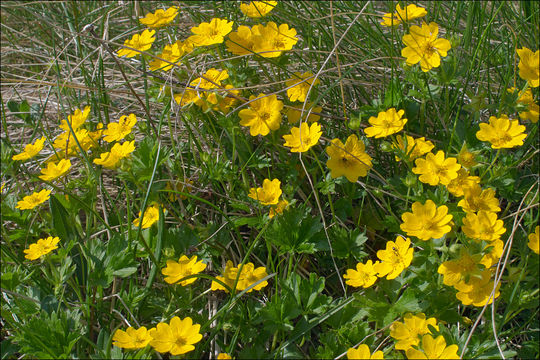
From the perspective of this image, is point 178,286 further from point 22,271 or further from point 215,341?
point 22,271

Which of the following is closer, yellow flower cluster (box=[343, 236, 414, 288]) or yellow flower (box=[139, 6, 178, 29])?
yellow flower cluster (box=[343, 236, 414, 288])

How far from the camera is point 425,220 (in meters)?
1.63

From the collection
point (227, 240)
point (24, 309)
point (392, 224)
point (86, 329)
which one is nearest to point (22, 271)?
point (24, 309)

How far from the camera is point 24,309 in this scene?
1.68 m

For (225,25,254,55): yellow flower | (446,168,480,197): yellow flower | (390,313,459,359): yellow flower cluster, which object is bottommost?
(390,313,459,359): yellow flower cluster

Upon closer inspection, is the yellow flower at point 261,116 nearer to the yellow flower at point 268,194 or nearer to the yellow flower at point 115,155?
the yellow flower at point 268,194

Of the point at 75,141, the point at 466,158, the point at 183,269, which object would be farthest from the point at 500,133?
the point at 75,141

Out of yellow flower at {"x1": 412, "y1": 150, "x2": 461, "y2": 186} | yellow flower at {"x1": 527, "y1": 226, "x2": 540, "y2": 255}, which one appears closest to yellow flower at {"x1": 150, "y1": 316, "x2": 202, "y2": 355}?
yellow flower at {"x1": 412, "y1": 150, "x2": 461, "y2": 186}

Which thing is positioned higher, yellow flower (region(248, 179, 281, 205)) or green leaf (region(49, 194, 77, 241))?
yellow flower (region(248, 179, 281, 205))

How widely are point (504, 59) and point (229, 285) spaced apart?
1.63 meters

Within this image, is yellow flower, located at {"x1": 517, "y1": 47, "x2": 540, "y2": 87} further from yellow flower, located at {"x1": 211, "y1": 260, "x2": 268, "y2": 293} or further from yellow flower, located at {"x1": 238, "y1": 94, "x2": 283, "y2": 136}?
yellow flower, located at {"x1": 211, "y1": 260, "x2": 268, "y2": 293}

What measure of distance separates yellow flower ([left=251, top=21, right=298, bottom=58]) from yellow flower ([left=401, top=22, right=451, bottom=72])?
1.35ft

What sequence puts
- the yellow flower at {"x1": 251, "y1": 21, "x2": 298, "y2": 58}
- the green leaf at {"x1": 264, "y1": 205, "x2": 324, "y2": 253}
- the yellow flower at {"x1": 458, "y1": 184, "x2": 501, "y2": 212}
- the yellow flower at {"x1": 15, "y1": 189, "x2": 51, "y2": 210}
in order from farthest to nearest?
the yellow flower at {"x1": 251, "y1": 21, "x2": 298, "y2": 58}, the yellow flower at {"x1": 15, "y1": 189, "x2": 51, "y2": 210}, the green leaf at {"x1": 264, "y1": 205, "x2": 324, "y2": 253}, the yellow flower at {"x1": 458, "y1": 184, "x2": 501, "y2": 212}

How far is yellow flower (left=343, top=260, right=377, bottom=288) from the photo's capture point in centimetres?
167
